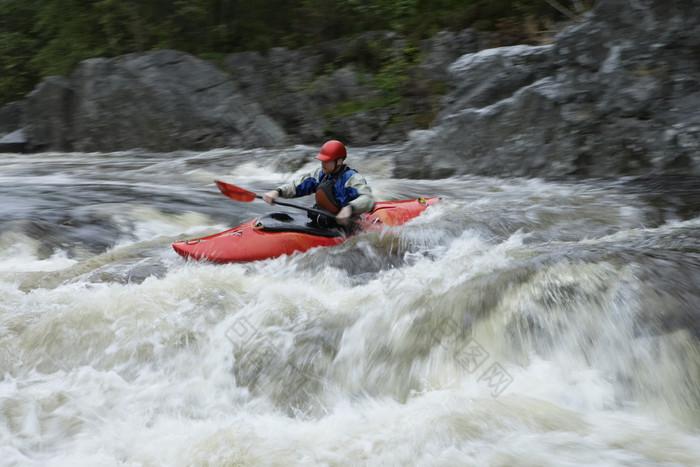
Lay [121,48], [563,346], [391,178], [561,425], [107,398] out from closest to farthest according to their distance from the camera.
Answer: [561,425]
[563,346]
[107,398]
[391,178]
[121,48]

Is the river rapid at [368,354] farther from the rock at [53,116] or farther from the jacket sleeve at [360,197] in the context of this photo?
the rock at [53,116]

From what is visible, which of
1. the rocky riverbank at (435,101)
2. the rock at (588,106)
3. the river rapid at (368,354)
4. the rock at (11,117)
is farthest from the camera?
the rock at (11,117)

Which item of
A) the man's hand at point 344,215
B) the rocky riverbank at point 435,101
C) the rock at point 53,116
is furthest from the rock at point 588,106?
the rock at point 53,116

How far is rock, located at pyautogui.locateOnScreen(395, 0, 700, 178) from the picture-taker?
6.42 m

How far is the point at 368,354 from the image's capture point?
9.80ft

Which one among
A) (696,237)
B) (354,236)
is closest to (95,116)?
(354,236)

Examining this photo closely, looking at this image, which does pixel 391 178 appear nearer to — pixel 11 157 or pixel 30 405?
pixel 30 405

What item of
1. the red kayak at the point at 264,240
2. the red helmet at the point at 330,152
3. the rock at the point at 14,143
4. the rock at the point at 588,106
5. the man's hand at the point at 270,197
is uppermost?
the red helmet at the point at 330,152

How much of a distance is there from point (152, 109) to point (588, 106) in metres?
7.97

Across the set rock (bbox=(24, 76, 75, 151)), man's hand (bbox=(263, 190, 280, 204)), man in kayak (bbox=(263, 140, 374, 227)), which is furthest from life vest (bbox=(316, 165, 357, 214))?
rock (bbox=(24, 76, 75, 151))

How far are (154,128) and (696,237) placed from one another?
32.8 feet

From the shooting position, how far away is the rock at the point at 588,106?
642cm

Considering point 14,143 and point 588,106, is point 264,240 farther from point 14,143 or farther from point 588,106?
point 14,143

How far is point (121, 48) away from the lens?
1276 centimetres
